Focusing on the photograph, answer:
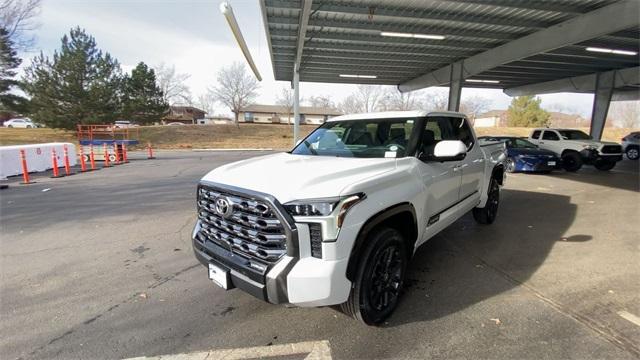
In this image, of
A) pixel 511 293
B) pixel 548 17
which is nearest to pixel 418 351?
pixel 511 293

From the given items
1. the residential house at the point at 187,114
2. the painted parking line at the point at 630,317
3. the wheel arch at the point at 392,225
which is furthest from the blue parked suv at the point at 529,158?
the residential house at the point at 187,114

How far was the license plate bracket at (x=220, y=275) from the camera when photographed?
8.68 feet

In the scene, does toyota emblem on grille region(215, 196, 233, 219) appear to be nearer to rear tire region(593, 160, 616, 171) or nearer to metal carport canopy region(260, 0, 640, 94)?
metal carport canopy region(260, 0, 640, 94)

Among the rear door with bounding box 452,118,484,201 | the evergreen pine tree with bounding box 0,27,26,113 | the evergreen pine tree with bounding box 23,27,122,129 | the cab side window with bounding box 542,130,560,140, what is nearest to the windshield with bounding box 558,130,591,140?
the cab side window with bounding box 542,130,560,140

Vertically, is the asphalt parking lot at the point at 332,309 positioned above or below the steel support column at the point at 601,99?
below

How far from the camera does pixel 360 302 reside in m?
2.60

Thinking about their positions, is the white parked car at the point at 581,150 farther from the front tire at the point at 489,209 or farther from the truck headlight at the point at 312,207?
the truck headlight at the point at 312,207

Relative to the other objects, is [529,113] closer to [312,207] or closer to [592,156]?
[592,156]

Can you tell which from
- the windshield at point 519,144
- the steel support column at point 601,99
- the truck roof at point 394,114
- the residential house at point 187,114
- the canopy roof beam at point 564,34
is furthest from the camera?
the residential house at point 187,114

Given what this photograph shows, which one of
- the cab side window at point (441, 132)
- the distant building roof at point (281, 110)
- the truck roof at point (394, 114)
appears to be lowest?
the cab side window at point (441, 132)

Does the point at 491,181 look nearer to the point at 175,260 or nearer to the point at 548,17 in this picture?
the point at 175,260

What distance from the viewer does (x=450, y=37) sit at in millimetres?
14023

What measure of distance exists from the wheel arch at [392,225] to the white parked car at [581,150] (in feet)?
44.6

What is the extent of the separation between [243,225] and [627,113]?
91.1m
